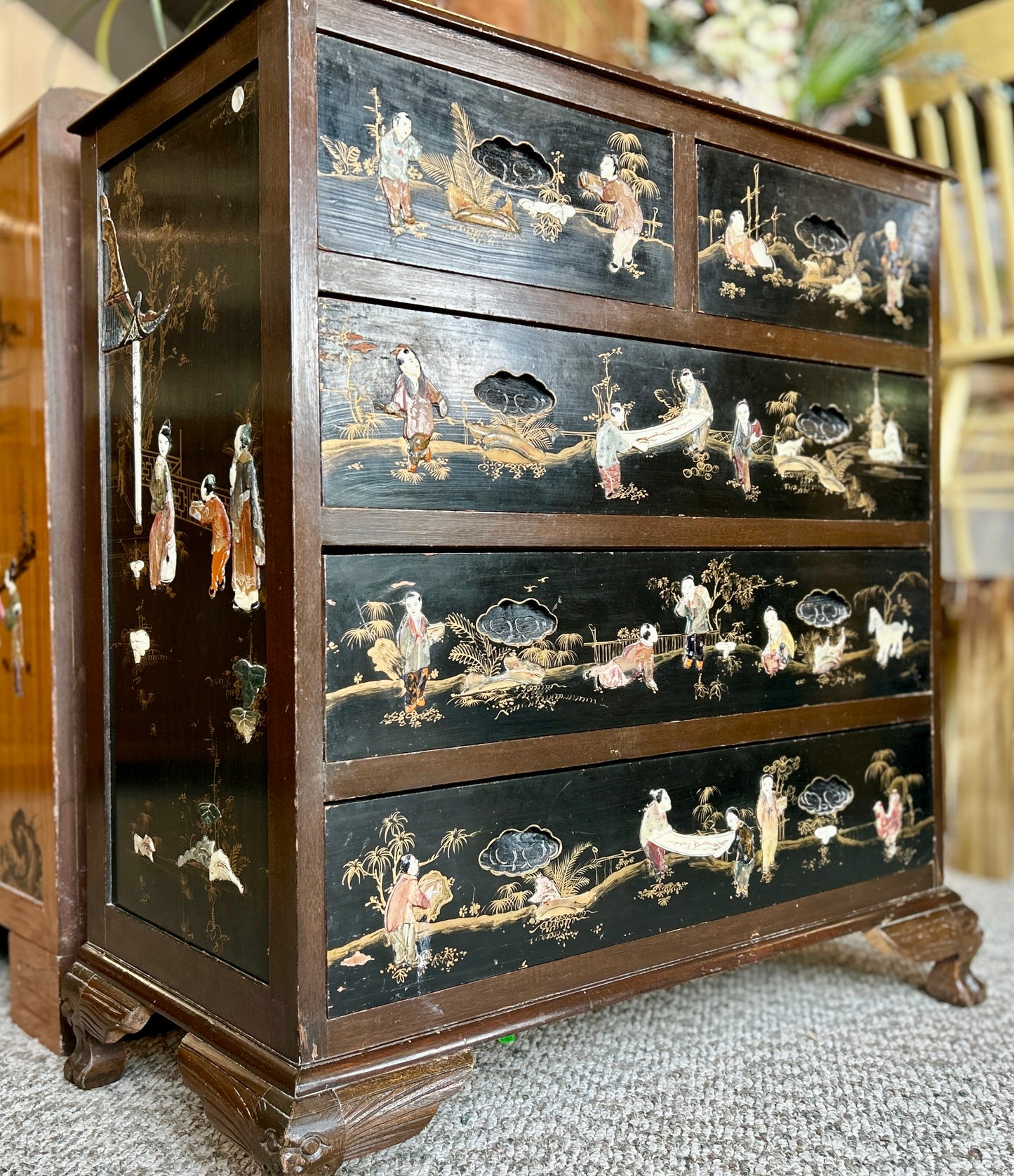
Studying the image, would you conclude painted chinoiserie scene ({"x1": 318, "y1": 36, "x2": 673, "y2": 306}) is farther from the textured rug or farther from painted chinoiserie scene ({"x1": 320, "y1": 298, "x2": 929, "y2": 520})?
the textured rug

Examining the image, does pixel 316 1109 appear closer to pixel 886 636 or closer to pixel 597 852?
pixel 597 852

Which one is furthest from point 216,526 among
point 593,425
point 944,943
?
point 944,943

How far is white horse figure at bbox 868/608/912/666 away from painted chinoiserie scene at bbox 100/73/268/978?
751 millimetres

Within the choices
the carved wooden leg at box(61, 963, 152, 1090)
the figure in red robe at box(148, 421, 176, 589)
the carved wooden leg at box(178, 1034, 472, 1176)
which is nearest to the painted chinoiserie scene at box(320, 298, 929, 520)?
the figure in red robe at box(148, 421, 176, 589)

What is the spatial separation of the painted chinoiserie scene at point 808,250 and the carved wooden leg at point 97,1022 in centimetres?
92

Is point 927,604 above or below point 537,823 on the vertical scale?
above

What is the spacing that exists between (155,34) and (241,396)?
0.71m

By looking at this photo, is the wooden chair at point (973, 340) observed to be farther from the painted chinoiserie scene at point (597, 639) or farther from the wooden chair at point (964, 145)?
the painted chinoiserie scene at point (597, 639)

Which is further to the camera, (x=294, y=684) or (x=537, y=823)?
(x=537, y=823)

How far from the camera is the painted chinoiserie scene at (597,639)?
908 millimetres

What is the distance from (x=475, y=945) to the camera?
969 mm

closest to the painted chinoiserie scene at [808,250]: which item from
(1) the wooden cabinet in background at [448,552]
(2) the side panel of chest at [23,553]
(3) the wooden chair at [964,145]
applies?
(1) the wooden cabinet in background at [448,552]

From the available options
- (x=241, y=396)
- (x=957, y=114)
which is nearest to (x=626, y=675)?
(x=241, y=396)

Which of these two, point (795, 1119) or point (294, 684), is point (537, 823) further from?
point (795, 1119)
